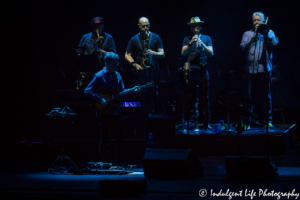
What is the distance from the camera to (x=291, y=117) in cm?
995

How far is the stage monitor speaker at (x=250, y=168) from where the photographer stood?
5.49m

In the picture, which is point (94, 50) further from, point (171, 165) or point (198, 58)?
point (171, 165)

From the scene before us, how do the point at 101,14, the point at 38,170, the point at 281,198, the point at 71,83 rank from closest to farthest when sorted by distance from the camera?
the point at 281,198
the point at 38,170
the point at 71,83
the point at 101,14

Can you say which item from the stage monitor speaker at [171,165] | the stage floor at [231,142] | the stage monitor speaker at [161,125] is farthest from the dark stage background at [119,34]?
the stage monitor speaker at [171,165]

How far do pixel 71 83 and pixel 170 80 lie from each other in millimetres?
2292

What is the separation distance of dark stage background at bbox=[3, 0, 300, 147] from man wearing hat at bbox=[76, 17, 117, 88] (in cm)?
131

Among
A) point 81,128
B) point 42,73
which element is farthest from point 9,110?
point 81,128

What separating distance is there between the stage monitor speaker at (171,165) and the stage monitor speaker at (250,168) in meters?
0.59

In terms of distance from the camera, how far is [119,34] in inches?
402

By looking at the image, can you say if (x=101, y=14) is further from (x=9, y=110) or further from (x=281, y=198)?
(x=281, y=198)

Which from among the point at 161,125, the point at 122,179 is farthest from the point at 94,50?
the point at 122,179

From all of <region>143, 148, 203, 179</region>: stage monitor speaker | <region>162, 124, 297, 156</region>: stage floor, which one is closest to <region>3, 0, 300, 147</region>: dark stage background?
<region>162, 124, 297, 156</region>: stage floor

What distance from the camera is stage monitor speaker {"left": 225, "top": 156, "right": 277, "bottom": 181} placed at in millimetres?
5488

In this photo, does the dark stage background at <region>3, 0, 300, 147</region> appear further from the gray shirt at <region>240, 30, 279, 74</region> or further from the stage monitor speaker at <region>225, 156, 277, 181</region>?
the stage monitor speaker at <region>225, 156, 277, 181</region>
